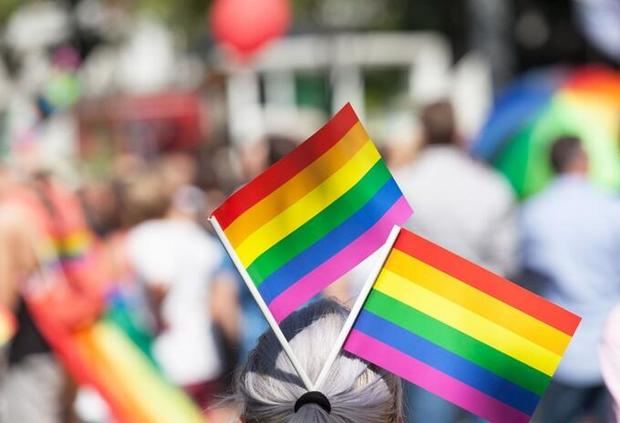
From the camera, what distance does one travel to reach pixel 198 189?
8.09m

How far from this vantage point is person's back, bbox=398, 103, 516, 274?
6023 mm

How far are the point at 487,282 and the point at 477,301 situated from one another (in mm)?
38

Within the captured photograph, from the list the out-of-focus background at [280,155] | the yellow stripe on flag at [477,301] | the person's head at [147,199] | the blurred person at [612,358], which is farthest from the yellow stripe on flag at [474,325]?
the person's head at [147,199]

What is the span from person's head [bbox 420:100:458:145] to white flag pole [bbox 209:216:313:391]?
395cm

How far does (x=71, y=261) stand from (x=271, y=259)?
180 inches

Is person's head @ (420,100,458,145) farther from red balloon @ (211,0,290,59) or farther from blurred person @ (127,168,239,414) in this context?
red balloon @ (211,0,290,59)

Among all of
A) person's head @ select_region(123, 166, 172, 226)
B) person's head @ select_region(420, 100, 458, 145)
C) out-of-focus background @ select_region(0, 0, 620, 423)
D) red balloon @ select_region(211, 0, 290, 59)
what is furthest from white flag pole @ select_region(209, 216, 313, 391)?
red balloon @ select_region(211, 0, 290, 59)

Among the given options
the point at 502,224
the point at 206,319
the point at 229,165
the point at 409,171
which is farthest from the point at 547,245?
the point at 229,165

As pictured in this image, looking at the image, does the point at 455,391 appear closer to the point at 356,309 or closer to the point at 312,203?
the point at 356,309

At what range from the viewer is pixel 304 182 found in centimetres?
257

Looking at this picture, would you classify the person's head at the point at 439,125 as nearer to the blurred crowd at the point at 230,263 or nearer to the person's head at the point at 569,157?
the blurred crowd at the point at 230,263

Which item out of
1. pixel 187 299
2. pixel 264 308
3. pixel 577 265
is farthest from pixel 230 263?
pixel 264 308

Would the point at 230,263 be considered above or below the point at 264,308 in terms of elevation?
above

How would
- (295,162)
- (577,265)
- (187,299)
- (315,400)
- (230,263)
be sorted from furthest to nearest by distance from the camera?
(187,299), (230,263), (577,265), (295,162), (315,400)
